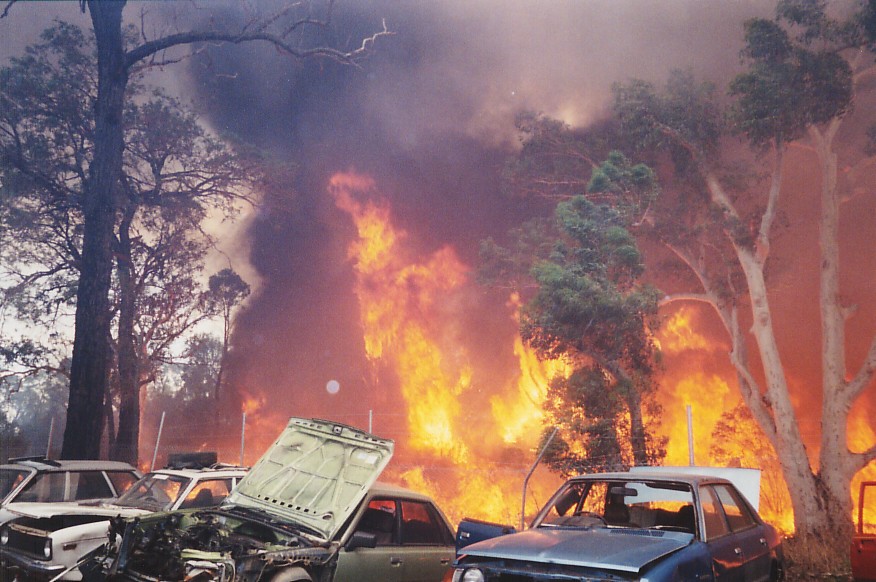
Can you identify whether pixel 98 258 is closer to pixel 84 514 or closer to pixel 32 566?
pixel 84 514

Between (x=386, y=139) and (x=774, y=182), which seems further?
(x=386, y=139)

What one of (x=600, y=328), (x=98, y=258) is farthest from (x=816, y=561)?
(x=98, y=258)

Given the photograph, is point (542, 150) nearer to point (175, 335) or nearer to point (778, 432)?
point (778, 432)

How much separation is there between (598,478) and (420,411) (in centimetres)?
2274

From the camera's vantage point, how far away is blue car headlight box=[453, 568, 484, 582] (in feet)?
14.2

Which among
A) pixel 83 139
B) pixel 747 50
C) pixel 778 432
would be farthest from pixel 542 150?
pixel 83 139

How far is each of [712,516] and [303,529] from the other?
3.36 meters

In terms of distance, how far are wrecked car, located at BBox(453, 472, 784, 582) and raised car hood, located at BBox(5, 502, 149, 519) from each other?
439 cm

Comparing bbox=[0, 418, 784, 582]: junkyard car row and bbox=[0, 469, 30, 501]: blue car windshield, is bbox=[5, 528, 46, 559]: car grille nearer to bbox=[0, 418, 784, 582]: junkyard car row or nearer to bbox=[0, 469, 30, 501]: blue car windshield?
bbox=[0, 469, 30, 501]: blue car windshield

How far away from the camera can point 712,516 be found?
512 cm

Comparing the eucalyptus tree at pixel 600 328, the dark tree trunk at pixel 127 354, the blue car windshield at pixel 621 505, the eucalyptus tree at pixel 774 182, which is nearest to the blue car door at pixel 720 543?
the blue car windshield at pixel 621 505

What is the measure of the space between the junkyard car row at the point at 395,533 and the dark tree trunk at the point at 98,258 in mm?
11286

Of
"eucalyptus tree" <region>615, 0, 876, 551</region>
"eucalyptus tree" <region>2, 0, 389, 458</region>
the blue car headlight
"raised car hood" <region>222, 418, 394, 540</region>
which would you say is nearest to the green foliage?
"eucalyptus tree" <region>615, 0, 876, 551</region>

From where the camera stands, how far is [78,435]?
15281 millimetres
